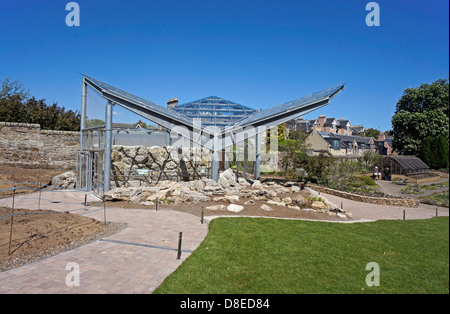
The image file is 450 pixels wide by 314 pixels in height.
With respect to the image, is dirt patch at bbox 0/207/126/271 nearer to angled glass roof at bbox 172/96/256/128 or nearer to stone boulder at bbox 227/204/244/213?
stone boulder at bbox 227/204/244/213

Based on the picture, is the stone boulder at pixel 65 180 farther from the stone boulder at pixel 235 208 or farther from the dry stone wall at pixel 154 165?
the stone boulder at pixel 235 208

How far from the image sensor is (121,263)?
18.5ft

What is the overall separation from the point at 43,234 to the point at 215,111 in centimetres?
1537

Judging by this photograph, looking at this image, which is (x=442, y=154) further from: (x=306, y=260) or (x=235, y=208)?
(x=235, y=208)

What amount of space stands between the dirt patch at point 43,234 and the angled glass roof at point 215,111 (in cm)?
1095

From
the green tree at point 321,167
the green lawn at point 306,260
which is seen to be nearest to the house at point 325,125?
the green tree at point 321,167

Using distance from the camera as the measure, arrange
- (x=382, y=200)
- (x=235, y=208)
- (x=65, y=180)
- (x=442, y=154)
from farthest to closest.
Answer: (x=65, y=180) < (x=382, y=200) < (x=235, y=208) < (x=442, y=154)

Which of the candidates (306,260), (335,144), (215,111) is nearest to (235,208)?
(306,260)

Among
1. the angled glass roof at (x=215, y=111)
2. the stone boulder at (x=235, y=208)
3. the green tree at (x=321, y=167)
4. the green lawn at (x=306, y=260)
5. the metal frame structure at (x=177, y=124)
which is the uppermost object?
the angled glass roof at (x=215, y=111)

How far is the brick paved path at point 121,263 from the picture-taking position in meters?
4.59

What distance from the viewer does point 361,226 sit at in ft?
31.1

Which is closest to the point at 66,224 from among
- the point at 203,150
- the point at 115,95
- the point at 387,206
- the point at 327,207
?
the point at 115,95

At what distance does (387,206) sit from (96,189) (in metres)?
16.3
